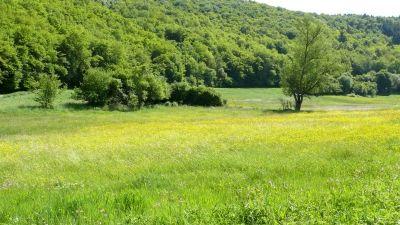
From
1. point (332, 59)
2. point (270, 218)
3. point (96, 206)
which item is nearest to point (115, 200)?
point (96, 206)

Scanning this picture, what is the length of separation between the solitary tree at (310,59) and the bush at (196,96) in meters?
15.5

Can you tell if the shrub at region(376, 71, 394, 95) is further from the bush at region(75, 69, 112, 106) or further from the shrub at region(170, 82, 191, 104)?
the bush at region(75, 69, 112, 106)

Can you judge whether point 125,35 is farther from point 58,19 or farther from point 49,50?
point 49,50

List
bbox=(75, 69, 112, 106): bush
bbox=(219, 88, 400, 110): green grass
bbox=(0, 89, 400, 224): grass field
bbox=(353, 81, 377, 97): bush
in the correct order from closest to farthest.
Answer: bbox=(0, 89, 400, 224): grass field
bbox=(75, 69, 112, 106): bush
bbox=(219, 88, 400, 110): green grass
bbox=(353, 81, 377, 97): bush

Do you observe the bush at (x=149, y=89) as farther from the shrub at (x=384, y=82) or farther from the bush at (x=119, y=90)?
the shrub at (x=384, y=82)

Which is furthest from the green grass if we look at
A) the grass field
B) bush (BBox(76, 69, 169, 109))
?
the grass field

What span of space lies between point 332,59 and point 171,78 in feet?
321

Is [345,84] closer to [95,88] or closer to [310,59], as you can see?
[310,59]

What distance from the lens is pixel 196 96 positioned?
77.4 metres

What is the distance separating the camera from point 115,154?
17875 millimetres

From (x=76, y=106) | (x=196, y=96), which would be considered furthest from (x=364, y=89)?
(x=76, y=106)

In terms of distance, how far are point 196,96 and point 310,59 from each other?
22.4 meters

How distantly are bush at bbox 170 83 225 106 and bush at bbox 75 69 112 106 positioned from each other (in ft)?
45.0

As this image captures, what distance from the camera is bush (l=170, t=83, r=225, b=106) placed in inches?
3029
